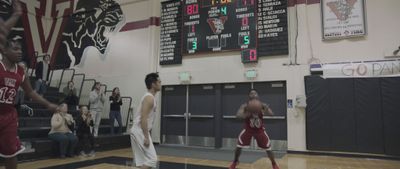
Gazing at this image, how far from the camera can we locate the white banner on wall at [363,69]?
315 inches

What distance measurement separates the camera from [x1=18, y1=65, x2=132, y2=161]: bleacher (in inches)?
288

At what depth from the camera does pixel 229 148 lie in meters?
9.83

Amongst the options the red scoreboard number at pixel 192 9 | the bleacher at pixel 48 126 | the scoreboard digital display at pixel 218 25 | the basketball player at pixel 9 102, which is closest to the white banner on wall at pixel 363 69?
the scoreboard digital display at pixel 218 25

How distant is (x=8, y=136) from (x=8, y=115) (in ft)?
0.63

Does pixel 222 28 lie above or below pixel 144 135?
above

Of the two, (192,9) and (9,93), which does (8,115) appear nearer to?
(9,93)

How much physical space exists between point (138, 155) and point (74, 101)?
743 cm

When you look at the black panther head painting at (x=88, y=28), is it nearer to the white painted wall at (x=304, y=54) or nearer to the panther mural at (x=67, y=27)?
the panther mural at (x=67, y=27)

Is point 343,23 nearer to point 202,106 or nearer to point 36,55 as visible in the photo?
point 202,106

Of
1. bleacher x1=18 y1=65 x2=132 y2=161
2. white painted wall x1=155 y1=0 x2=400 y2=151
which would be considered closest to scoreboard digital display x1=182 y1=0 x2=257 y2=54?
white painted wall x1=155 y1=0 x2=400 y2=151

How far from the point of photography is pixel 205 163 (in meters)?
7.20

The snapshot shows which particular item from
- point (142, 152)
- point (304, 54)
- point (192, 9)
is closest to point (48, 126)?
point (192, 9)

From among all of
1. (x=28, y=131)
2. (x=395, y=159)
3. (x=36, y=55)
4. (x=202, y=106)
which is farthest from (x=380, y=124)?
(x=36, y=55)

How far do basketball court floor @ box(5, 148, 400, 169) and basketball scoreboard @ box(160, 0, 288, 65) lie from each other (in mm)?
3259
